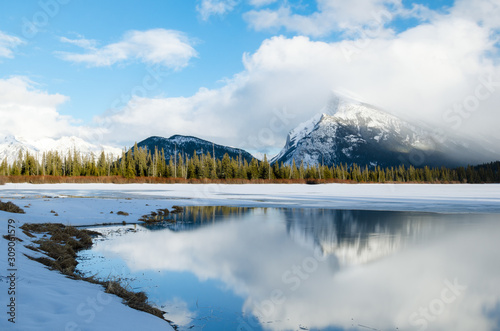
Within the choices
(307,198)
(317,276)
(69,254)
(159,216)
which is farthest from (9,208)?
(307,198)

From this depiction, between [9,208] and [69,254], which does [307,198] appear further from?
[69,254]

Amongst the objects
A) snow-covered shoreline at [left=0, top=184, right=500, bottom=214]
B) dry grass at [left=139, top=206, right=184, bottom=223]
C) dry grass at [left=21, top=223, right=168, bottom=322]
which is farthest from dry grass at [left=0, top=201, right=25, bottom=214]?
snow-covered shoreline at [left=0, top=184, right=500, bottom=214]

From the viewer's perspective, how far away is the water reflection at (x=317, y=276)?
24.3ft

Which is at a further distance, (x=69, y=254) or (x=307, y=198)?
(x=307, y=198)

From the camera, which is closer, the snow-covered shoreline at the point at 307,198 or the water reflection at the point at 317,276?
the water reflection at the point at 317,276

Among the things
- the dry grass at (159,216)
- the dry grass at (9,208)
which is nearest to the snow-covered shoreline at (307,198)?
the dry grass at (159,216)

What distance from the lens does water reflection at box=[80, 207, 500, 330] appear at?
24.3ft

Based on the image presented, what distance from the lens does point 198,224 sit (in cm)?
2127

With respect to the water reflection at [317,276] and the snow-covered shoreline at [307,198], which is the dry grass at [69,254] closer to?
the water reflection at [317,276]

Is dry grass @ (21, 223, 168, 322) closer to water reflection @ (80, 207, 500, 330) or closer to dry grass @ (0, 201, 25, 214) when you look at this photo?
water reflection @ (80, 207, 500, 330)

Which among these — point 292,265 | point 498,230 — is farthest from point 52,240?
point 498,230

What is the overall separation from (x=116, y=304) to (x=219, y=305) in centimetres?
241

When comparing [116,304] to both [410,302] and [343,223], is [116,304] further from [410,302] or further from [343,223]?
[343,223]

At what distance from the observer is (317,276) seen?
1021 cm
